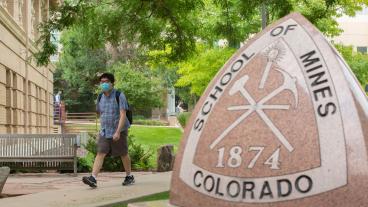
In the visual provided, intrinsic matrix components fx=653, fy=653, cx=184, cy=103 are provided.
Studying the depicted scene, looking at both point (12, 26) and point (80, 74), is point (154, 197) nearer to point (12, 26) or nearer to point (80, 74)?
point (12, 26)

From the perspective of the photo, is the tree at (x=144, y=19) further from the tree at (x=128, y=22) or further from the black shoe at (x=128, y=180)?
the black shoe at (x=128, y=180)

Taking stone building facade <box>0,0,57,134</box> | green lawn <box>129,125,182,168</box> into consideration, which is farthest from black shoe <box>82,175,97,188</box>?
green lawn <box>129,125,182,168</box>

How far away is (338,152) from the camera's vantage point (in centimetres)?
423

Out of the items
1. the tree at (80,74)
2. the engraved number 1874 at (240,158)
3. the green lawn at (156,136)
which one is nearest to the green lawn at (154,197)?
the engraved number 1874 at (240,158)

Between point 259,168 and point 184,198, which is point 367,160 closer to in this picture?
point 259,168

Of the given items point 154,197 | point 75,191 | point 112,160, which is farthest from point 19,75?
point 154,197

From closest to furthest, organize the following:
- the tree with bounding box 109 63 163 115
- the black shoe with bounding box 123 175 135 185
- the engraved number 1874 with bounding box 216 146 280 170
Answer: the engraved number 1874 with bounding box 216 146 280 170
the black shoe with bounding box 123 175 135 185
the tree with bounding box 109 63 163 115

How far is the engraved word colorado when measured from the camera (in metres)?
4.25

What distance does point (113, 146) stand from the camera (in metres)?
9.30

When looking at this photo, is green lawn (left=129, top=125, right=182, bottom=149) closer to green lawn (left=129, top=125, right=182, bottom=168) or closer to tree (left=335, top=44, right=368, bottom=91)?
green lawn (left=129, top=125, right=182, bottom=168)

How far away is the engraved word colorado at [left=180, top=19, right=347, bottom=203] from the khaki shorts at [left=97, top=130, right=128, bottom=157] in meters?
4.44

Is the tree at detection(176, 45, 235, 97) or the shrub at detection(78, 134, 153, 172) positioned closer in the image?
the shrub at detection(78, 134, 153, 172)

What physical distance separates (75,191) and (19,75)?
15159 millimetres

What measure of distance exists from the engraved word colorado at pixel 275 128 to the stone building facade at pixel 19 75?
12.0 meters
